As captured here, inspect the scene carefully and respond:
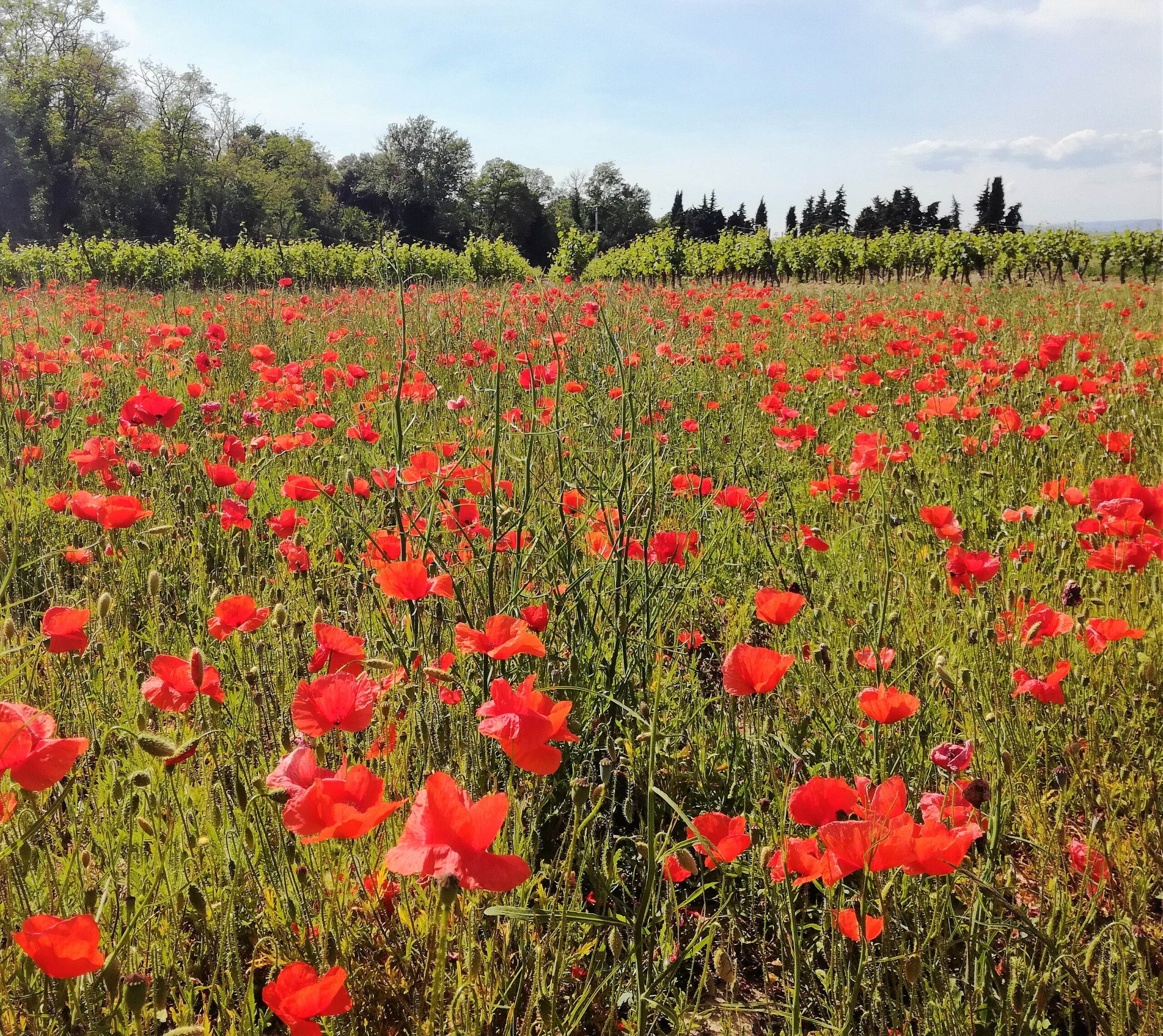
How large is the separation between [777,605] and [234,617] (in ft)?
3.25

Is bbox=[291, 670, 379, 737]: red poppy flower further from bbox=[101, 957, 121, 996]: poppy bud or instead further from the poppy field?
bbox=[101, 957, 121, 996]: poppy bud

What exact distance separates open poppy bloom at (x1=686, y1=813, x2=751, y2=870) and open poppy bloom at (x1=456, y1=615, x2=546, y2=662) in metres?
0.34

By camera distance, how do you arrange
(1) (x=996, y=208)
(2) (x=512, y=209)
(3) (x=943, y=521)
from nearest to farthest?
(3) (x=943, y=521) → (1) (x=996, y=208) → (2) (x=512, y=209)

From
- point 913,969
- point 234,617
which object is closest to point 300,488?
point 234,617

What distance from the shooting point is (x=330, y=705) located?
3.69ft

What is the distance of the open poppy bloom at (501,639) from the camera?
3.79ft

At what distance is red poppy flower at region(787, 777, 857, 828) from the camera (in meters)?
1.01

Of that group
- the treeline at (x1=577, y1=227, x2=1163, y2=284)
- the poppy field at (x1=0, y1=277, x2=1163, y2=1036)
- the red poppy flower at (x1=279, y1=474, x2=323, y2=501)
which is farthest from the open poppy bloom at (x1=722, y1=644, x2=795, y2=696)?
the treeline at (x1=577, y1=227, x2=1163, y2=284)

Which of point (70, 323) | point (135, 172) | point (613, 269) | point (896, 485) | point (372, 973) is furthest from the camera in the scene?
point (135, 172)

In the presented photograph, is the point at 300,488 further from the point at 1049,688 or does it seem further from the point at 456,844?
the point at 1049,688

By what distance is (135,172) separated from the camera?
48219 mm

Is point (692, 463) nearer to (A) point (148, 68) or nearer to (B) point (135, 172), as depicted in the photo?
(B) point (135, 172)

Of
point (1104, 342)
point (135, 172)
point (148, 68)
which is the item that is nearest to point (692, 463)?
point (1104, 342)

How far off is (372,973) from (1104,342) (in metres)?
8.15
